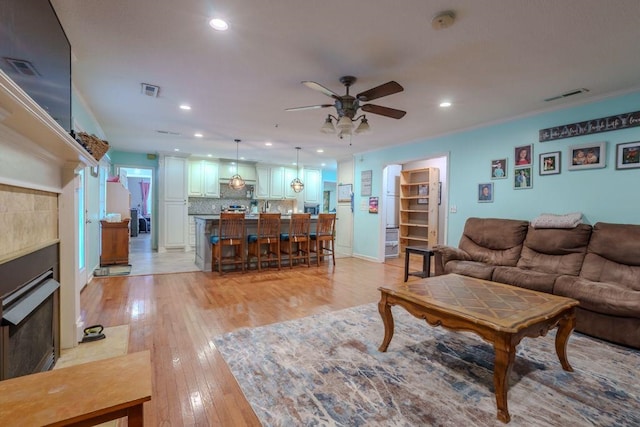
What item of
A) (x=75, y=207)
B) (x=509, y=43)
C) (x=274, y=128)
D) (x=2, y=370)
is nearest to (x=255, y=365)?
(x=2, y=370)

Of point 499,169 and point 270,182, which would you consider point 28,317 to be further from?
point 270,182

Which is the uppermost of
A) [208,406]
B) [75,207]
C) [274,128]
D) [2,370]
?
[274,128]

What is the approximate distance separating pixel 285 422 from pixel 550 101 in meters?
4.22

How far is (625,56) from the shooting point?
2.47 metres

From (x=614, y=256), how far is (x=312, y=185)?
7203 millimetres

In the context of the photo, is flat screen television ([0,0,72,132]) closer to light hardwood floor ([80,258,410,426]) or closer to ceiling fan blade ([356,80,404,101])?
light hardwood floor ([80,258,410,426])

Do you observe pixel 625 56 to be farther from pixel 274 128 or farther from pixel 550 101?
pixel 274 128

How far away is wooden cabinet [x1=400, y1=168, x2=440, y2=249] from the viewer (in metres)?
6.60

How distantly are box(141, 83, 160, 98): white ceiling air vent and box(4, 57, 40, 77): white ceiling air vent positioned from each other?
1.81 metres

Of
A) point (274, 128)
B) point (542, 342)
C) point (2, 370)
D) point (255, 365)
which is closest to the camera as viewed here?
point (2, 370)

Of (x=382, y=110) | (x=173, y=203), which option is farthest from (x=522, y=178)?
(x=173, y=203)

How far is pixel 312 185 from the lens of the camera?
9344 mm

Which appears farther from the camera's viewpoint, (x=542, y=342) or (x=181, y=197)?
(x=181, y=197)

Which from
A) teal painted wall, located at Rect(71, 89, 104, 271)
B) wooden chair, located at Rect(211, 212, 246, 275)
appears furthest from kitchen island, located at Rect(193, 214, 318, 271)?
teal painted wall, located at Rect(71, 89, 104, 271)
